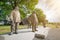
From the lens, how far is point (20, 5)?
130 inches

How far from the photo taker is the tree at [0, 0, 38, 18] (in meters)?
3.21

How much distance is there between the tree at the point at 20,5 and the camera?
321 centimetres

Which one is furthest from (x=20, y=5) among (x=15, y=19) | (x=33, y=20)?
(x=33, y=20)

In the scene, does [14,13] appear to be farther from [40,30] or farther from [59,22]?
[59,22]

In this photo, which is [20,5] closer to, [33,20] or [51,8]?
[33,20]

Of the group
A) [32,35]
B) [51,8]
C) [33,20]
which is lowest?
[32,35]

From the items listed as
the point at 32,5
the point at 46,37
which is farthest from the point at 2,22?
the point at 46,37

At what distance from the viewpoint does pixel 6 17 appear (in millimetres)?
3088

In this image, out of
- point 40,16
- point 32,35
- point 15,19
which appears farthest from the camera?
point 40,16

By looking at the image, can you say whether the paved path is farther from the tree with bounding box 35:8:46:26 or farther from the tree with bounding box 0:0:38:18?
the tree with bounding box 0:0:38:18

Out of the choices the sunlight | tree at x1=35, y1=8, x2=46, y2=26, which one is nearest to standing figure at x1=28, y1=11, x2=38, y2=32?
tree at x1=35, y1=8, x2=46, y2=26

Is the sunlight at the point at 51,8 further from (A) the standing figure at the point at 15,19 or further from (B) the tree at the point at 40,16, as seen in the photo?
(A) the standing figure at the point at 15,19

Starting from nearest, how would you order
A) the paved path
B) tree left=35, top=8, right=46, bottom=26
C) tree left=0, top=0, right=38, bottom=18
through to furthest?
the paved path, tree left=0, top=0, right=38, bottom=18, tree left=35, top=8, right=46, bottom=26

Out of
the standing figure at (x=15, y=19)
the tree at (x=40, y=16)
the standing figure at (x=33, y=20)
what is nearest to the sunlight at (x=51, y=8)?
the tree at (x=40, y=16)
